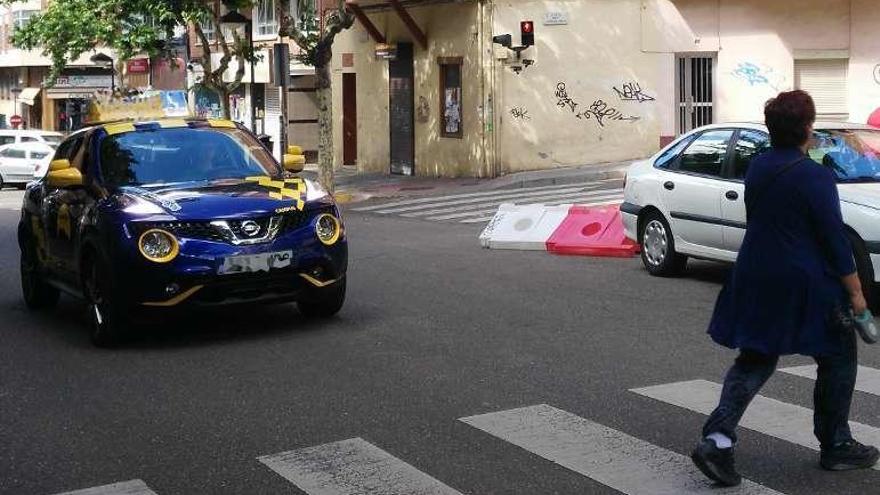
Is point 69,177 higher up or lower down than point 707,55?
lower down

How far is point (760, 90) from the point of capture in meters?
28.9

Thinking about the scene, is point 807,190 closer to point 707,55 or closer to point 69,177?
point 69,177

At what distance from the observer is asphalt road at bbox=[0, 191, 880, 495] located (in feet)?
21.0

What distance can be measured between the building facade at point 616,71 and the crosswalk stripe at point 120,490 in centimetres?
2369

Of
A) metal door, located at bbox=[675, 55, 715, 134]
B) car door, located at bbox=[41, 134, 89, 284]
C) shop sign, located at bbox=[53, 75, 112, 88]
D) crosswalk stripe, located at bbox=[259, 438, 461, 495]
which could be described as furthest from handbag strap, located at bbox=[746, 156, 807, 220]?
shop sign, located at bbox=[53, 75, 112, 88]

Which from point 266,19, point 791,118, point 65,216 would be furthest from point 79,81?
point 791,118

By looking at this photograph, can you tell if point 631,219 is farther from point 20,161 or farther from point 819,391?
point 20,161

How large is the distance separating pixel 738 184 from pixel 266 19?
3134cm

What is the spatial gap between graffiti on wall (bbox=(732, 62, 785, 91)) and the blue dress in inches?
925

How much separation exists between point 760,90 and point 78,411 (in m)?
23.2

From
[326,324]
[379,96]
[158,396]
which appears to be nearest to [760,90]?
[379,96]

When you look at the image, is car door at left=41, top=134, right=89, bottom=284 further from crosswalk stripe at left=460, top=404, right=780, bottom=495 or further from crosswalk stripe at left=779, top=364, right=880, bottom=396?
crosswalk stripe at left=779, top=364, right=880, bottom=396

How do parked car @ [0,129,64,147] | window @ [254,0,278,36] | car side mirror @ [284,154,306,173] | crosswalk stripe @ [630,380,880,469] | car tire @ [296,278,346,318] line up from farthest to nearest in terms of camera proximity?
parked car @ [0,129,64,147]
window @ [254,0,278,36]
car side mirror @ [284,154,306,173]
car tire @ [296,278,346,318]
crosswalk stripe @ [630,380,880,469]

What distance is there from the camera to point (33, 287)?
12344 mm
